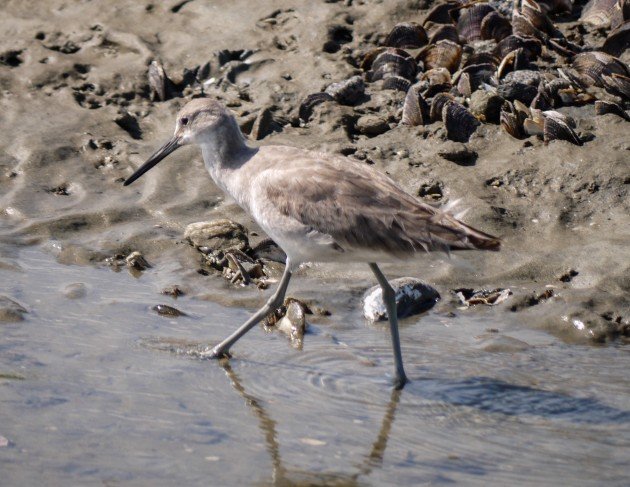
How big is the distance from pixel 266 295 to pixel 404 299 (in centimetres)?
93

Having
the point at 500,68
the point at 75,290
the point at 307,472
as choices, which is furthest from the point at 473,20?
the point at 307,472

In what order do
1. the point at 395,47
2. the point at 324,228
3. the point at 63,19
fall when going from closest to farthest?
the point at 324,228
the point at 395,47
the point at 63,19

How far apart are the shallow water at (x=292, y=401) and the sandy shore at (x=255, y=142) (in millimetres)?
504

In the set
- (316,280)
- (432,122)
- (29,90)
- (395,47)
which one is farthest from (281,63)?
(316,280)

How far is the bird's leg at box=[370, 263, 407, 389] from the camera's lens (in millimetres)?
5613

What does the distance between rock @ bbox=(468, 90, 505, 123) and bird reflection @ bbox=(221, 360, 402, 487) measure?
10.3 ft

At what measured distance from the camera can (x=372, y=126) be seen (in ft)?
26.7

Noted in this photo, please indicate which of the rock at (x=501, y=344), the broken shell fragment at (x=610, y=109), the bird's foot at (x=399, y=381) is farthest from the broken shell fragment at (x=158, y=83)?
the bird's foot at (x=399, y=381)

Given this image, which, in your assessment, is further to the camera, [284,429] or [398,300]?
[398,300]

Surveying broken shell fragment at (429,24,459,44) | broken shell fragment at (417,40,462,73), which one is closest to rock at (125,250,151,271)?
broken shell fragment at (417,40,462,73)

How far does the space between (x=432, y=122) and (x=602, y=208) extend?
159 centimetres

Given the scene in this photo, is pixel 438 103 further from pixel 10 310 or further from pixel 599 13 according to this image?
pixel 10 310

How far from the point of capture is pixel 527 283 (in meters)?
6.69

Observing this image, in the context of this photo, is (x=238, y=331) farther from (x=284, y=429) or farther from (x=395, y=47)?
(x=395, y=47)
